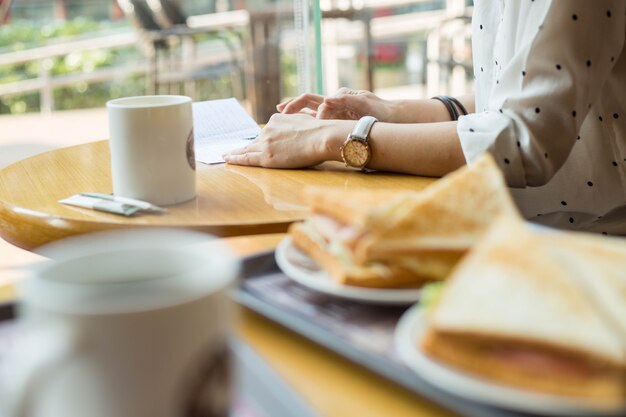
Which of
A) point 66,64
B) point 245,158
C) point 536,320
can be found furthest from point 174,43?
point 536,320

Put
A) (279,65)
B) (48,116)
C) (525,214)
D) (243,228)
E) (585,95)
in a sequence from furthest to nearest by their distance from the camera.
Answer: (48,116), (279,65), (525,214), (585,95), (243,228)

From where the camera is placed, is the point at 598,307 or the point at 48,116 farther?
the point at 48,116

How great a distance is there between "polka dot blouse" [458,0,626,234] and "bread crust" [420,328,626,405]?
618 millimetres

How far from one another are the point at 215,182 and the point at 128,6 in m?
2.98

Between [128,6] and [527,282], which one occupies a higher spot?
[128,6]

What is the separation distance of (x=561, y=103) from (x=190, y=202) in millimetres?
501

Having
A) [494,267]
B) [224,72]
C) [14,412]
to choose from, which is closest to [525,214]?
[494,267]

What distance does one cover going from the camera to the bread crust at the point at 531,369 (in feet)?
1.24

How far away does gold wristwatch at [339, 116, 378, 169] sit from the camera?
43.0 inches

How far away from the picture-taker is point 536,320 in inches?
15.6

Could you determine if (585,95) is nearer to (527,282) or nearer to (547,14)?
→ (547,14)

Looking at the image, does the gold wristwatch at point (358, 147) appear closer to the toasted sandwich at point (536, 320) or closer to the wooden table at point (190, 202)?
the wooden table at point (190, 202)

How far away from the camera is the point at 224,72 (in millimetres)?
3672

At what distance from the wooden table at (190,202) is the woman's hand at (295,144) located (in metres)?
0.02
